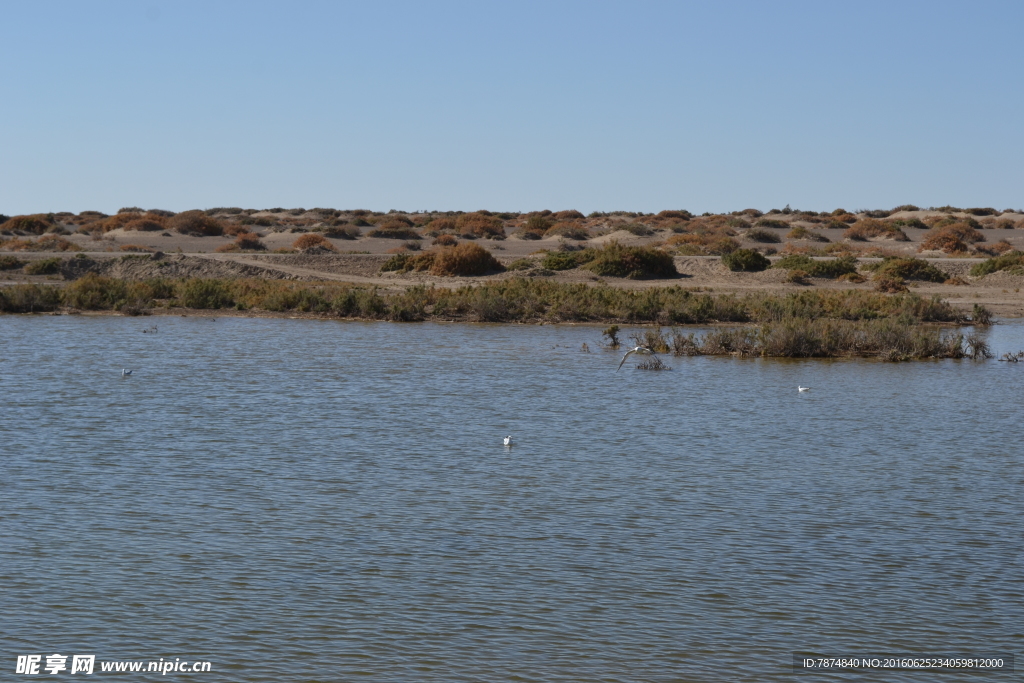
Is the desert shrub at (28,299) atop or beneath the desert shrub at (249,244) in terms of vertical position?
beneath

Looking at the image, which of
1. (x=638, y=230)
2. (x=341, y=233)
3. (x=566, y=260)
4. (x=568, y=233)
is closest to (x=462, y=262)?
(x=566, y=260)

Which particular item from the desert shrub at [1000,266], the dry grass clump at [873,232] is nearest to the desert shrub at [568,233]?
the dry grass clump at [873,232]

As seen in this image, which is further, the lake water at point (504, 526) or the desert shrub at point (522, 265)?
the desert shrub at point (522, 265)

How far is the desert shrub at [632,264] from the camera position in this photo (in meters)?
39.9

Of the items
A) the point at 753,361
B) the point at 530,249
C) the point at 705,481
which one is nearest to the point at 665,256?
the point at 530,249

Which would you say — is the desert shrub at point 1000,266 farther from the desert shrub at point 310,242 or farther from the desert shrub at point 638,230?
the desert shrub at point 310,242

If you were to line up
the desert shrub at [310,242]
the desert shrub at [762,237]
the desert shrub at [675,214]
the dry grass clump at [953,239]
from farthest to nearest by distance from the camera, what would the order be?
the desert shrub at [675,214]
the desert shrub at [762,237]
the desert shrub at [310,242]
the dry grass clump at [953,239]

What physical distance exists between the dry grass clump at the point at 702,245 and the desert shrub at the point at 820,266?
17.3 feet

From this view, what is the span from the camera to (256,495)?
11.3m

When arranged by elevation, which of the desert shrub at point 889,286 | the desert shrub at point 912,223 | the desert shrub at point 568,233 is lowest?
the desert shrub at point 889,286

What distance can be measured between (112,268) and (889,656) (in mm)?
40062

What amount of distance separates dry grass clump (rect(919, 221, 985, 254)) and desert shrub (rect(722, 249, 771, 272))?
14.0 m

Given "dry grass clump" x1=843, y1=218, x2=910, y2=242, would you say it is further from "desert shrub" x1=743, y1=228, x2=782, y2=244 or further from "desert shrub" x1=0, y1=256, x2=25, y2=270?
"desert shrub" x1=0, y1=256, x2=25, y2=270

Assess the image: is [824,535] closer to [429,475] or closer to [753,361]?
[429,475]
